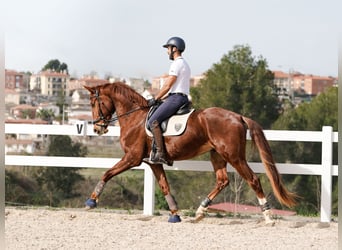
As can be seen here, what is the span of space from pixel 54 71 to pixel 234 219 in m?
111

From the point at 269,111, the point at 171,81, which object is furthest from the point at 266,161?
the point at 269,111

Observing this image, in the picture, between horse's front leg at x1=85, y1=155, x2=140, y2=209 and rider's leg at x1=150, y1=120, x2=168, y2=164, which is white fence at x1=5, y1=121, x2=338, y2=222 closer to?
horse's front leg at x1=85, y1=155, x2=140, y2=209

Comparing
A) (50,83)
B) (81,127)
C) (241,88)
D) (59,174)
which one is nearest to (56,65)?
(50,83)

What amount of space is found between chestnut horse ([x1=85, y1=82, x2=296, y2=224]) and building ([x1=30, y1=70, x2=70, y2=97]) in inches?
4474

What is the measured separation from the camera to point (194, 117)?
950 centimetres

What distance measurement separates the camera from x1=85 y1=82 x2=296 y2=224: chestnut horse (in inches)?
368

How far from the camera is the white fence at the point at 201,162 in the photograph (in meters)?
9.93

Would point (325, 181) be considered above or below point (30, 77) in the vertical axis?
below

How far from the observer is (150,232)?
322 inches

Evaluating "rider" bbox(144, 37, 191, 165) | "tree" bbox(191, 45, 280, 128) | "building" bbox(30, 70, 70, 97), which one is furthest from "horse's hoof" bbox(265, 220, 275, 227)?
"building" bbox(30, 70, 70, 97)

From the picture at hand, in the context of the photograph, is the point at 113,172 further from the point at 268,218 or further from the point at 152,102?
the point at 268,218

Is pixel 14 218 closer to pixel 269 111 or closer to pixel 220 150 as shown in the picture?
pixel 220 150

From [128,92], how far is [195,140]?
1317mm

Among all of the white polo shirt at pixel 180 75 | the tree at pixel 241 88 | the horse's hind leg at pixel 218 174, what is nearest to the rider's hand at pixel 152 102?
the white polo shirt at pixel 180 75
